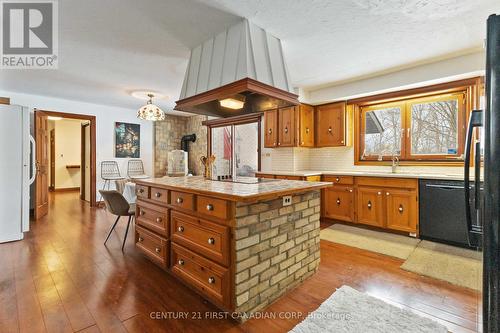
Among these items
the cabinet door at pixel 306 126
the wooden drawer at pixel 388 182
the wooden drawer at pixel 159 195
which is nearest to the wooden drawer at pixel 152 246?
the wooden drawer at pixel 159 195

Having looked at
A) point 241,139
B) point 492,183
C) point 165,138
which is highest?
point 165,138

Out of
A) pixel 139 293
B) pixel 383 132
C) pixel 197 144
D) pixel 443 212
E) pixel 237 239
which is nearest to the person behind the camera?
pixel 237 239

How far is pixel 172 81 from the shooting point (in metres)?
3.99

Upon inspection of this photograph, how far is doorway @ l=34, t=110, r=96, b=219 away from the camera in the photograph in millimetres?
4448

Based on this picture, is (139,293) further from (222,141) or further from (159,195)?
(222,141)

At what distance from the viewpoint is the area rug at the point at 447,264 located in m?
2.17

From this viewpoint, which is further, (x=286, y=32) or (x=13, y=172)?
(x=13, y=172)

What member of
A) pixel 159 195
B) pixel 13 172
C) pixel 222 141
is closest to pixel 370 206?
pixel 159 195

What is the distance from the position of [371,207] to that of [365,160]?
3.25ft

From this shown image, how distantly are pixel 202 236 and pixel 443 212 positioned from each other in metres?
3.13

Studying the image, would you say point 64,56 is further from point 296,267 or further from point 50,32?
point 296,267

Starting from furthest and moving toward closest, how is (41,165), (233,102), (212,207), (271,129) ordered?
(271,129), (41,165), (233,102), (212,207)

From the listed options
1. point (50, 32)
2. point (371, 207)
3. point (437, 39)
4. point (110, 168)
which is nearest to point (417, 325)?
point (371, 207)

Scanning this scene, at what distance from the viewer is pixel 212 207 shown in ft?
5.71
